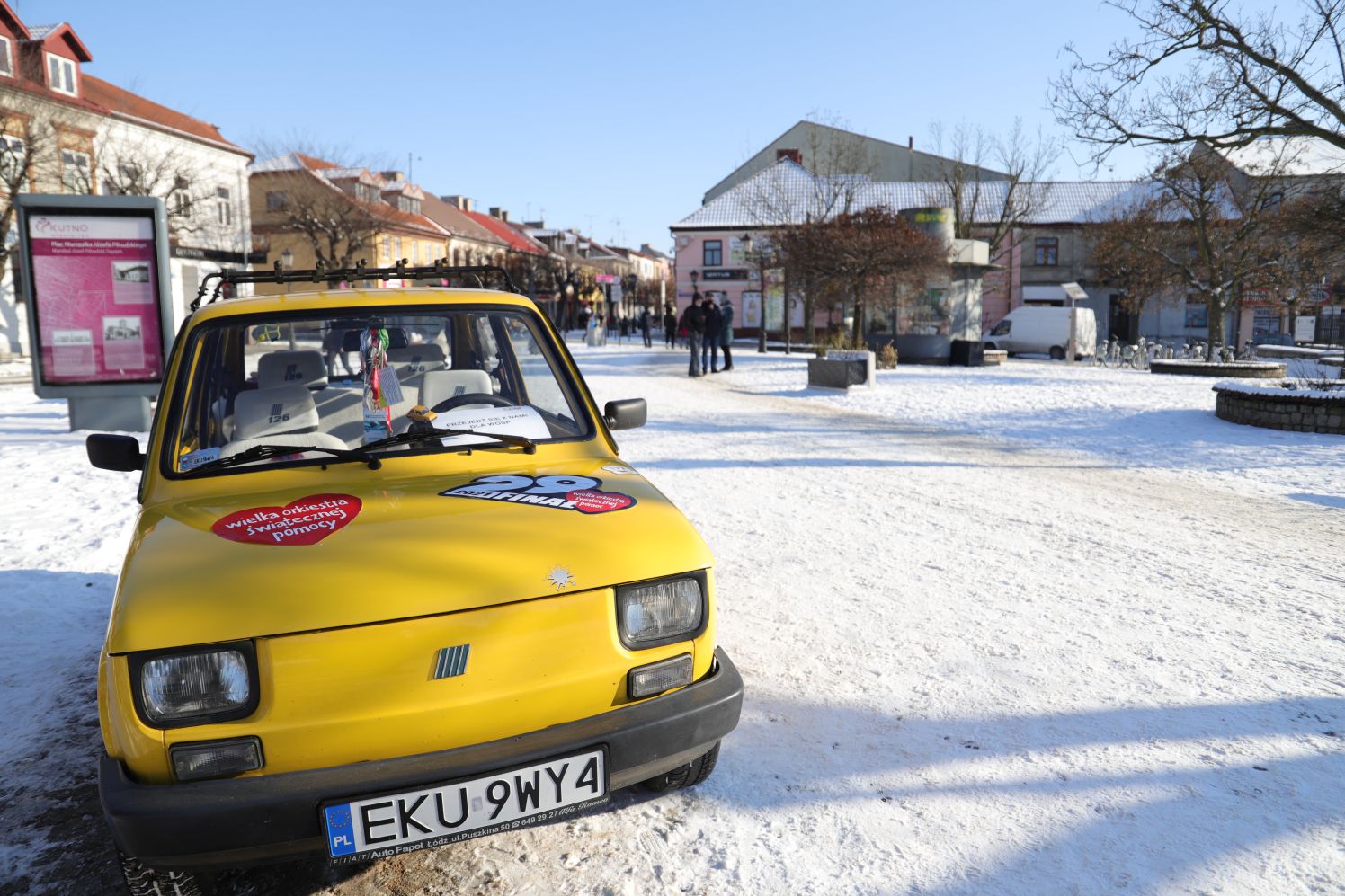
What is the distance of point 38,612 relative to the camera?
5.01 m

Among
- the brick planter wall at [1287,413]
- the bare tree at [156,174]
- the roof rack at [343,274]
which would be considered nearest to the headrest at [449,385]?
the roof rack at [343,274]

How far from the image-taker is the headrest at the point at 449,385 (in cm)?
372

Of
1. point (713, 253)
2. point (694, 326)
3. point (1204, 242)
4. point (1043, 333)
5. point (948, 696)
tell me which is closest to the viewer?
point (948, 696)

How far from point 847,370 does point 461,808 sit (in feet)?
50.3

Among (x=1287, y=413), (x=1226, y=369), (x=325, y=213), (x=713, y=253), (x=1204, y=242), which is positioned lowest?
(x=1287, y=413)

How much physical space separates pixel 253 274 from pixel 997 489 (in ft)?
20.6

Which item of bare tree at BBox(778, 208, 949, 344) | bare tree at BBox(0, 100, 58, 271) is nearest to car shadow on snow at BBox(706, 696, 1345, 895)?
bare tree at BBox(778, 208, 949, 344)

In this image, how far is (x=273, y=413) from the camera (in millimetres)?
3568

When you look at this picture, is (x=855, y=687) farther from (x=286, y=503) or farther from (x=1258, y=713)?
(x=286, y=503)

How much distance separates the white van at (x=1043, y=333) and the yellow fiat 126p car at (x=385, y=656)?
34107 millimetres

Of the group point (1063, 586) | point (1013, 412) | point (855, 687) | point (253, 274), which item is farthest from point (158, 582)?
point (1013, 412)

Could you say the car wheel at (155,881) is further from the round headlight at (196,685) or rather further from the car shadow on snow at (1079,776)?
the car shadow on snow at (1079,776)

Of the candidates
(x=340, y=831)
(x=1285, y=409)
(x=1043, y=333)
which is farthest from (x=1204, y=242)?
(x=340, y=831)

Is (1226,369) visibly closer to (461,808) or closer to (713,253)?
(461,808)
